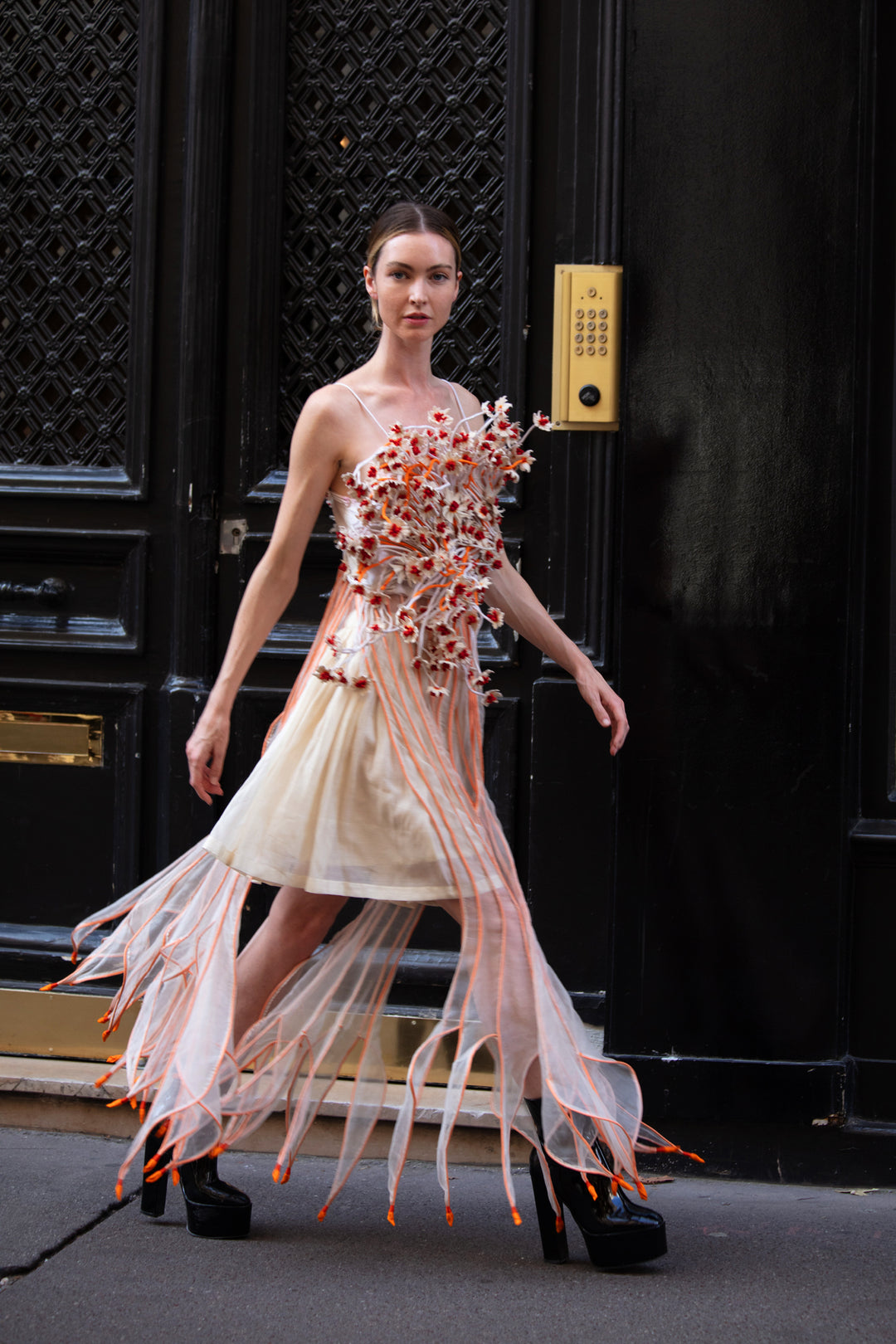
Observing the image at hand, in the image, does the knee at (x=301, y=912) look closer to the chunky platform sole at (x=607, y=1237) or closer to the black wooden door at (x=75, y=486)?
the chunky platform sole at (x=607, y=1237)

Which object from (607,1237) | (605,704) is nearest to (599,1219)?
(607,1237)

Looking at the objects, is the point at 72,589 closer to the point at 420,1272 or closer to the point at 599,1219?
the point at 420,1272

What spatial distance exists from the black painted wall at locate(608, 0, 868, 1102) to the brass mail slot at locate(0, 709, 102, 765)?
1613 mm

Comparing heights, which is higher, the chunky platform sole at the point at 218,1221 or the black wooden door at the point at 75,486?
the black wooden door at the point at 75,486

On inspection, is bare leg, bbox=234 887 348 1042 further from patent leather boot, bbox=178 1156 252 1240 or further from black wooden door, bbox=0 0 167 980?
black wooden door, bbox=0 0 167 980

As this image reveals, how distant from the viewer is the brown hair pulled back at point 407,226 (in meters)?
2.80

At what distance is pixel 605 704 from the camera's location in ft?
9.57

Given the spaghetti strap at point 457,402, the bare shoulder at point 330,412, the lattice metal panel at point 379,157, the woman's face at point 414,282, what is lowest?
the bare shoulder at point 330,412

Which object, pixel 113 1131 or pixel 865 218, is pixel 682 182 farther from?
pixel 113 1131

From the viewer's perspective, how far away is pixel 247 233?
155 inches

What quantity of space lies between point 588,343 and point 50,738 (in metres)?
1.94

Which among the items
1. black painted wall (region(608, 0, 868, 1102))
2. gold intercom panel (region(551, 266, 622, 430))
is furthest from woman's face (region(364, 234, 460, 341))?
gold intercom panel (region(551, 266, 622, 430))

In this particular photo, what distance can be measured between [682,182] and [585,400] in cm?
60

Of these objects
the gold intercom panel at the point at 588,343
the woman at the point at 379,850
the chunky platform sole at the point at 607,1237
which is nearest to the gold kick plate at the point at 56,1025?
the woman at the point at 379,850
